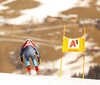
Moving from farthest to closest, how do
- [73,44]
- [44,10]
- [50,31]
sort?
1. [44,10]
2. [50,31]
3. [73,44]

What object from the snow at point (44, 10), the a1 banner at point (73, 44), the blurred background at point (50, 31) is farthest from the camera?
the snow at point (44, 10)

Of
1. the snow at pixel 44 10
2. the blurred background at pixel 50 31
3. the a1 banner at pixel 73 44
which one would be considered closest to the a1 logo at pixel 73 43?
the a1 banner at pixel 73 44

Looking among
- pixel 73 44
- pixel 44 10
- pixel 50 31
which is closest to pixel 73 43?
pixel 73 44

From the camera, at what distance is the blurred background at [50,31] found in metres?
74.0

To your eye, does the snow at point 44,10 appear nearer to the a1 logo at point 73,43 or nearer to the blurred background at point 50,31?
the blurred background at point 50,31

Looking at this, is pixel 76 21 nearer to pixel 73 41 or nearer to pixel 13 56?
pixel 13 56

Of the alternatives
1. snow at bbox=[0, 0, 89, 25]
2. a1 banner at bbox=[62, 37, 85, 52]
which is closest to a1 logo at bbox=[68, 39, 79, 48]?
a1 banner at bbox=[62, 37, 85, 52]

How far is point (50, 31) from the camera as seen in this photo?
85250 mm

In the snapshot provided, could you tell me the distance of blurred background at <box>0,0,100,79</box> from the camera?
2913 inches

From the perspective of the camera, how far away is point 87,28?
84.1m

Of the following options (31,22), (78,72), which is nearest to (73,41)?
(78,72)

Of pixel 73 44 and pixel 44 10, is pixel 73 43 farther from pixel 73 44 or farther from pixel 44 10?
pixel 44 10

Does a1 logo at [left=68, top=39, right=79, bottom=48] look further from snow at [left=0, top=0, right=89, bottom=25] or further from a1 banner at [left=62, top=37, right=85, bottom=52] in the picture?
snow at [left=0, top=0, right=89, bottom=25]

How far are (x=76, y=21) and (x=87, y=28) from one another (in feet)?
20.7
